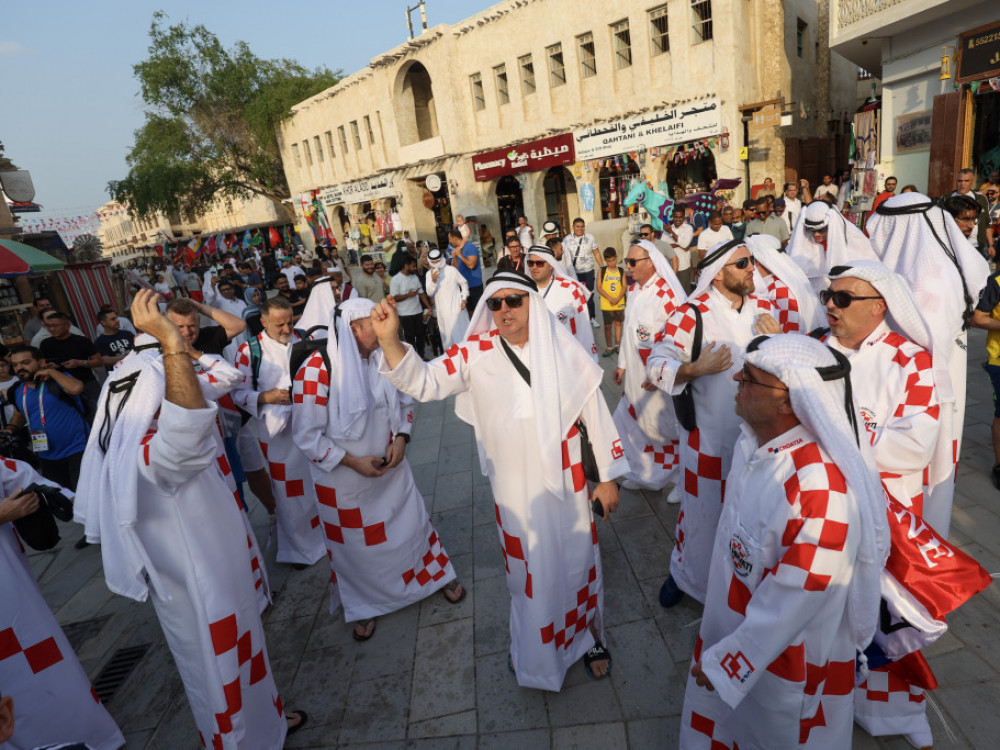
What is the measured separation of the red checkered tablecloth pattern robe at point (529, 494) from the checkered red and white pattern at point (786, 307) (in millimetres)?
1485

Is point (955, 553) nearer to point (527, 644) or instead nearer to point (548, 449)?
point (548, 449)

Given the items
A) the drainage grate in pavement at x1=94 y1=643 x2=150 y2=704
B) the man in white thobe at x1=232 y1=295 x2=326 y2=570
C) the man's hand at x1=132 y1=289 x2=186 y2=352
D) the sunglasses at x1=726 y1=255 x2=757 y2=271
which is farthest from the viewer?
the man in white thobe at x1=232 y1=295 x2=326 y2=570

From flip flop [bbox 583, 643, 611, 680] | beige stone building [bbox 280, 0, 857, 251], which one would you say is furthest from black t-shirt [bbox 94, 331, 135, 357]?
beige stone building [bbox 280, 0, 857, 251]

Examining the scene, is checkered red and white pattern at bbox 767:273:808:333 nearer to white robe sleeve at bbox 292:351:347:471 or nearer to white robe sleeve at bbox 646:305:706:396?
white robe sleeve at bbox 646:305:706:396

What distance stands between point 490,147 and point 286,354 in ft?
61.0

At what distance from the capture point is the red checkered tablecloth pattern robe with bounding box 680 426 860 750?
163 centimetres

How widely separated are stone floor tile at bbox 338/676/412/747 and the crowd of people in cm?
30

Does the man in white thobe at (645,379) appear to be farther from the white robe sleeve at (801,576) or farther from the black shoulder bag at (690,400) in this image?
the white robe sleeve at (801,576)

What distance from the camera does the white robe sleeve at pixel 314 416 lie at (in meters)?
3.14

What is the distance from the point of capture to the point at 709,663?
179 cm

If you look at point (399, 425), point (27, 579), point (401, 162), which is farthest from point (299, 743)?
point (401, 162)

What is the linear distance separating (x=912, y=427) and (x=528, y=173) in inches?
737

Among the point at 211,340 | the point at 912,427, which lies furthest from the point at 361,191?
the point at 912,427

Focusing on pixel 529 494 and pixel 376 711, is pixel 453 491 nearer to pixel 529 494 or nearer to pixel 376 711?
pixel 376 711
